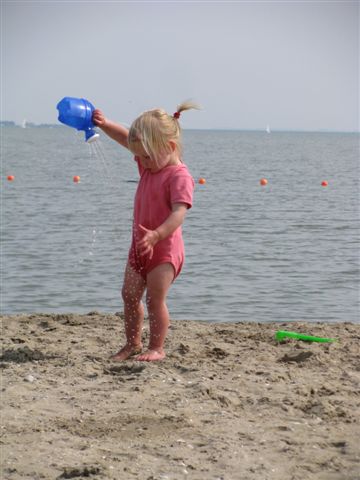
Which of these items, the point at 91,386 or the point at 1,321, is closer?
the point at 91,386

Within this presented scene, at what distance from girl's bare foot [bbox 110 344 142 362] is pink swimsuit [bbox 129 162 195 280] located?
1.79 ft

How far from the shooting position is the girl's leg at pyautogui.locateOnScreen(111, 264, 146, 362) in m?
6.32

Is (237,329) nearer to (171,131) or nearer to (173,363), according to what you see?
(173,363)

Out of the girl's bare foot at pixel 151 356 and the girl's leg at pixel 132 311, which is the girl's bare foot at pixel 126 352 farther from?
the girl's bare foot at pixel 151 356

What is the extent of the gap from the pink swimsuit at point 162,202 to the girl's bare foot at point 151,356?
1.76 ft

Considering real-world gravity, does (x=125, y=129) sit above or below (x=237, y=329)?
above

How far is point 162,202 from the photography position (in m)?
6.11

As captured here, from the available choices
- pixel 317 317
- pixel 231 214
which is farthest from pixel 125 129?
pixel 231 214

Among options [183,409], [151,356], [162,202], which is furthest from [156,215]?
[183,409]

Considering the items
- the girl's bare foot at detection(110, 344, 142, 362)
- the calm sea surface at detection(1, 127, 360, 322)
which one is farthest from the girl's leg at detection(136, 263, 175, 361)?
the calm sea surface at detection(1, 127, 360, 322)

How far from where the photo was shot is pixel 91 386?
18.5ft

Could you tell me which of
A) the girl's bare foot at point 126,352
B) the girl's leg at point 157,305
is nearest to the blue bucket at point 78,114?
the girl's leg at point 157,305

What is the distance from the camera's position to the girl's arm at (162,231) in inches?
218

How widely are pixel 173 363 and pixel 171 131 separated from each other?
1.48 meters
